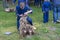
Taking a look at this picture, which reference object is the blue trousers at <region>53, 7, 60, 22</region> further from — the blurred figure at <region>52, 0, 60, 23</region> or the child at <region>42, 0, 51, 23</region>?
the child at <region>42, 0, 51, 23</region>

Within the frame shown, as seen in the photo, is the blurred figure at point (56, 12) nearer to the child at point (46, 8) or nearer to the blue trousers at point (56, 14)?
the blue trousers at point (56, 14)

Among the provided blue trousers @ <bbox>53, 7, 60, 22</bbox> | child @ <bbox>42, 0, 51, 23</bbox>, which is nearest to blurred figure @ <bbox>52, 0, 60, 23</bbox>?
blue trousers @ <bbox>53, 7, 60, 22</bbox>

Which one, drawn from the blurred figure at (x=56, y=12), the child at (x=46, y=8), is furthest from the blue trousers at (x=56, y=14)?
the child at (x=46, y=8)

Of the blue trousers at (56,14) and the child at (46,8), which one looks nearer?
the child at (46,8)

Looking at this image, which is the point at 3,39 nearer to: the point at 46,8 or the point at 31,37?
the point at 31,37

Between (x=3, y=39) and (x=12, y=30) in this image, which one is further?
(x=12, y=30)

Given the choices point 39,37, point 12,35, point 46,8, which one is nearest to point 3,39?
point 12,35

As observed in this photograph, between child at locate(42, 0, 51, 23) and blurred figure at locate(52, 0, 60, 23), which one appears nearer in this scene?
child at locate(42, 0, 51, 23)

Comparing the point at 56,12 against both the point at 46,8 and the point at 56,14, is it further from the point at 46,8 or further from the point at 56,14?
the point at 46,8

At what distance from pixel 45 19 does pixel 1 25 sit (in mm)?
2093

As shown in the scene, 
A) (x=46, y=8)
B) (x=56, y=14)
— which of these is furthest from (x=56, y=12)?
(x=46, y=8)

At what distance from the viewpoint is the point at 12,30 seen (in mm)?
9062

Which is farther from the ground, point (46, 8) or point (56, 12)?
point (46, 8)

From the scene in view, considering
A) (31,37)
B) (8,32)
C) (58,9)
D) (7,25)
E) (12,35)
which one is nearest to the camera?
(31,37)
